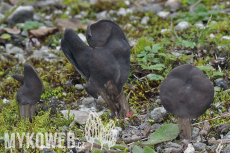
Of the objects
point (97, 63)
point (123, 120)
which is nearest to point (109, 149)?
point (123, 120)

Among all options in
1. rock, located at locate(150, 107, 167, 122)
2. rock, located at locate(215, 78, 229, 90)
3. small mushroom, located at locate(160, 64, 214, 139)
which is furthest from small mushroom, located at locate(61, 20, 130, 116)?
rock, located at locate(215, 78, 229, 90)

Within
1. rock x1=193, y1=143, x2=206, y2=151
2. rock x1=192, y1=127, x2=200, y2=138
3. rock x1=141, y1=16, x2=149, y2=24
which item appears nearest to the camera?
rock x1=193, y1=143, x2=206, y2=151

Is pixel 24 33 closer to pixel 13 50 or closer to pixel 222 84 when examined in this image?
pixel 13 50

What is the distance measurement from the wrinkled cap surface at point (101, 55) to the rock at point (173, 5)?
379 centimetres

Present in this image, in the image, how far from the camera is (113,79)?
2.49 meters

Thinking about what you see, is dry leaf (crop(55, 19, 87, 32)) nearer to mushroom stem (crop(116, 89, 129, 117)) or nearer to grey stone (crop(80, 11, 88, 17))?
grey stone (crop(80, 11, 88, 17))

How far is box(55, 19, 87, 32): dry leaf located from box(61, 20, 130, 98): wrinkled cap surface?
3.07 m

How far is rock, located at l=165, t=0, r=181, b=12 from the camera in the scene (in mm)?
5945

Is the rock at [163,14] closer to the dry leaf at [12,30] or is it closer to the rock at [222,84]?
the rock at [222,84]

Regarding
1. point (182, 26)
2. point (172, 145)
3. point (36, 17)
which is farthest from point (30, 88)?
point (36, 17)

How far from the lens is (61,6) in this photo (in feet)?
22.9

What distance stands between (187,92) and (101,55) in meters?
0.90

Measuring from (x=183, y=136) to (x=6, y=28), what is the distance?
4684 millimetres

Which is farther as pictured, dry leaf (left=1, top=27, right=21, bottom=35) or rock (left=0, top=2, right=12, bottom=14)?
rock (left=0, top=2, right=12, bottom=14)
